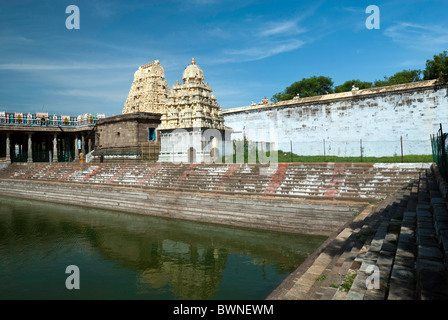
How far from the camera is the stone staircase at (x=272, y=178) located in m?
10.8

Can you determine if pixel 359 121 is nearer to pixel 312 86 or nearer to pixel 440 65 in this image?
pixel 440 65

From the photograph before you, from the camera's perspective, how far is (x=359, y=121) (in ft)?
65.9

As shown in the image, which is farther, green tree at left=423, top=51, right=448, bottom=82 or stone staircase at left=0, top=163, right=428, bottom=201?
green tree at left=423, top=51, right=448, bottom=82

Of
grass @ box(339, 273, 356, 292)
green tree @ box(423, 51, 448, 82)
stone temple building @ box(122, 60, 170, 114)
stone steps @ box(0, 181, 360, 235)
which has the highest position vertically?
stone temple building @ box(122, 60, 170, 114)

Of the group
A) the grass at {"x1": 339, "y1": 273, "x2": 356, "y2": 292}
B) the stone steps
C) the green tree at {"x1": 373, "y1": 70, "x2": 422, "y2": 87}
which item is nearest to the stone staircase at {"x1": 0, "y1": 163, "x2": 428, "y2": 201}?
the stone steps

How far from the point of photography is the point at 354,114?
20219 mm

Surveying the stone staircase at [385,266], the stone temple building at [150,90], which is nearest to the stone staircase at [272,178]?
the stone staircase at [385,266]

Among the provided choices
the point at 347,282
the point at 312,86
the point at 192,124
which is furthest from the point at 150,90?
the point at 347,282

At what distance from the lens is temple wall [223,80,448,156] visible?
58.0 feet

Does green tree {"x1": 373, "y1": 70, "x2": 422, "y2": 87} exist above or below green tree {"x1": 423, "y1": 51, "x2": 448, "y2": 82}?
above

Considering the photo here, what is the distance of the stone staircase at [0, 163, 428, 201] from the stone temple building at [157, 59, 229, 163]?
218 centimetres

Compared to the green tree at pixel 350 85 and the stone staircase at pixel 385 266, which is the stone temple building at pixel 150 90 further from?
the stone staircase at pixel 385 266

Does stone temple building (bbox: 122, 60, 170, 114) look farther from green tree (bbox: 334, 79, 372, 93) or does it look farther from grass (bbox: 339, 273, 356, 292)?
grass (bbox: 339, 273, 356, 292)

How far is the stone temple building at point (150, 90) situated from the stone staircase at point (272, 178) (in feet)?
60.3
